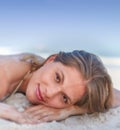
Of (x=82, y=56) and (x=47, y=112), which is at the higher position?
(x=82, y=56)

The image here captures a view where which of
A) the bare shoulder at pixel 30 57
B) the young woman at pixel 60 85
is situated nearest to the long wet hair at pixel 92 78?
the young woman at pixel 60 85

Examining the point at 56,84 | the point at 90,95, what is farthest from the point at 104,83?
the point at 56,84

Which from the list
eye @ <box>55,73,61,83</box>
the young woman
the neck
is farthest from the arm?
the neck

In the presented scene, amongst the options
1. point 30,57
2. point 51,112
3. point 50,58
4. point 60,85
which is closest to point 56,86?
point 60,85

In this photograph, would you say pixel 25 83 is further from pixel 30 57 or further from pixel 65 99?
pixel 65 99

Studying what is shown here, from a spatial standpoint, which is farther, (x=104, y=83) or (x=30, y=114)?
(x=104, y=83)

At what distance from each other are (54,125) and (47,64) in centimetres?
40

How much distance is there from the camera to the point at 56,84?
2.06 meters

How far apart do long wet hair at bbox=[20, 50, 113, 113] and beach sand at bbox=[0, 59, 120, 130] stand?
0.17 feet

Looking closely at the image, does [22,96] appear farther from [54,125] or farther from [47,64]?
[54,125]

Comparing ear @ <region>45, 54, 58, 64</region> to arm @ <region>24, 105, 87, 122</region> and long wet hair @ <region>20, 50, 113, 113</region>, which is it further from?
arm @ <region>24, 105, 87, 122</region>

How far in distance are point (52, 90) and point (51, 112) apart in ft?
0.45

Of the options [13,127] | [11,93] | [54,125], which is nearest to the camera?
[13,127]

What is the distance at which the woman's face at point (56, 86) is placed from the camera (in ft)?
6.77
